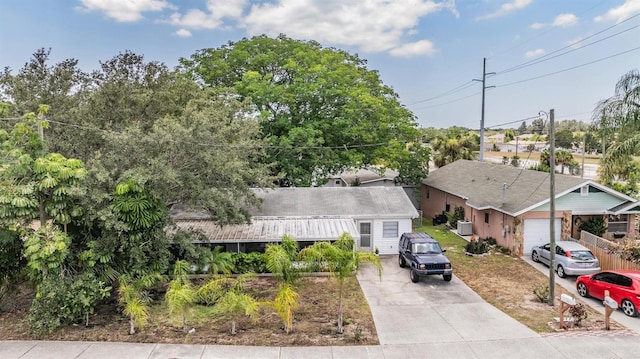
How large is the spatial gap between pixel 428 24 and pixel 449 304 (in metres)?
20.9

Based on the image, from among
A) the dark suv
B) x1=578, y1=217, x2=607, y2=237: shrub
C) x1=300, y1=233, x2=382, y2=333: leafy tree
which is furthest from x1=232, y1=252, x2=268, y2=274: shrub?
x1=578, y1=217, x2=607, y2=237: shrub

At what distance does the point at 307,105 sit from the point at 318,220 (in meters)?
10.1

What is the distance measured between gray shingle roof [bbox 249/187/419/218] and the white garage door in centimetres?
580

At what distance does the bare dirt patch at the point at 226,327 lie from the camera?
39.9 feet

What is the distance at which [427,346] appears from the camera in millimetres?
11742

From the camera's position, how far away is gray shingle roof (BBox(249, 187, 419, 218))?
22.3 m

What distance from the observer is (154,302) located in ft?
50.1

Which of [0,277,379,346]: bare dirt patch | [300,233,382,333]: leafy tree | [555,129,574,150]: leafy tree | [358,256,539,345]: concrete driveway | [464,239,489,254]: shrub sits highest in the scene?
[555,129,574,150]: leafy tree

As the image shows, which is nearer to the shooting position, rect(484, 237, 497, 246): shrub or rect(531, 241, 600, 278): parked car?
rect(531, 241, 600, 278): parked car

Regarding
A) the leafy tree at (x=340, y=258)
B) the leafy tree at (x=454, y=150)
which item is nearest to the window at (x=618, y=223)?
the leafy tree at (x=340, y=258)

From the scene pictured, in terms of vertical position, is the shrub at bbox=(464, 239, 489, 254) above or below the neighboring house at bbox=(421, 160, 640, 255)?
below

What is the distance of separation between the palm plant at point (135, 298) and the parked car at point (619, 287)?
1570 cm

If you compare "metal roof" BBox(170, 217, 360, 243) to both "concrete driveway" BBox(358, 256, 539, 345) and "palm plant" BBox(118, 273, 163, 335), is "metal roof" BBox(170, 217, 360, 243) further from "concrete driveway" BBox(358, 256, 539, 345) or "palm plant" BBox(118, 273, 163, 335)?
"palm plant" BBox(118, 273, 163, 335)

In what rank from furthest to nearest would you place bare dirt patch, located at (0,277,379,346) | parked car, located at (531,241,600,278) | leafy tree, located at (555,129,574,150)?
leafy tree, located at (555,129,574,150)
parked car, located at (531,241,600,278)
bare dirt patch, located at (0,277,379,346)
